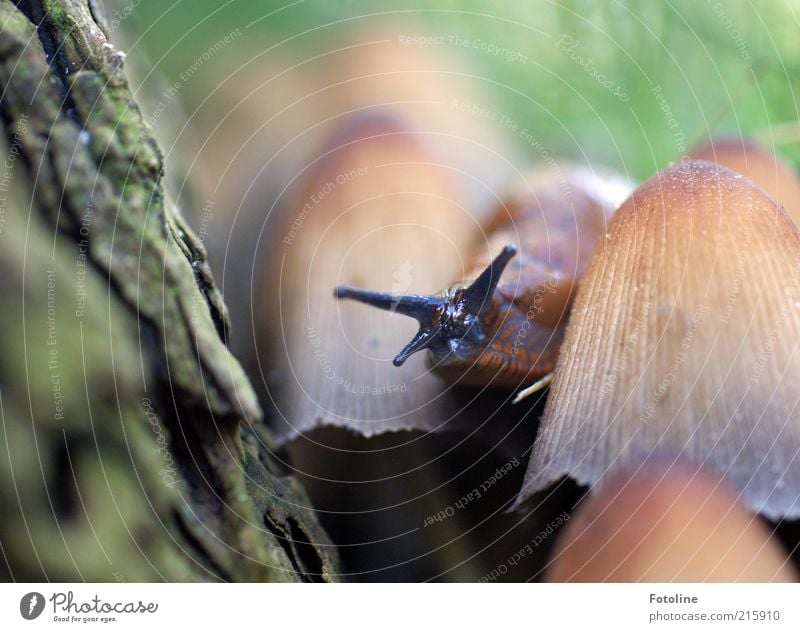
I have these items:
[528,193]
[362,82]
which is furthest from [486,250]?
[362,82]

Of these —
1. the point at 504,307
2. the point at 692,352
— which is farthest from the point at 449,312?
the point at 692,352

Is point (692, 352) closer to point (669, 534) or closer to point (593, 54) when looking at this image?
point (669, 534)

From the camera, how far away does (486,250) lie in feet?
1.74

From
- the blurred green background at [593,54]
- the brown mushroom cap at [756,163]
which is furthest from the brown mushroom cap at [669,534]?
the blurred green background at [593,54]

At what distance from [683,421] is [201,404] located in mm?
271

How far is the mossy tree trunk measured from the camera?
12.9 inches

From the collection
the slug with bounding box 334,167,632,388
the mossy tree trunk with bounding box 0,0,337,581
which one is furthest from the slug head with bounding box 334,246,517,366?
the mossy tree trunk with bounding box 0,0,337,581

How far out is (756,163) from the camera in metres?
0.53

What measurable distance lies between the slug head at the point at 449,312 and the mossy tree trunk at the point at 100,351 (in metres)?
0.13

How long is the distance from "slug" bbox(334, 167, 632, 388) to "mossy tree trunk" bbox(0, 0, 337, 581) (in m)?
0.14

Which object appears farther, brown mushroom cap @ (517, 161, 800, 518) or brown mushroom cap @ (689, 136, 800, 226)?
brown mushroom cap @ (689, 136, 800, 226)

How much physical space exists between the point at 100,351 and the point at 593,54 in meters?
0.50
